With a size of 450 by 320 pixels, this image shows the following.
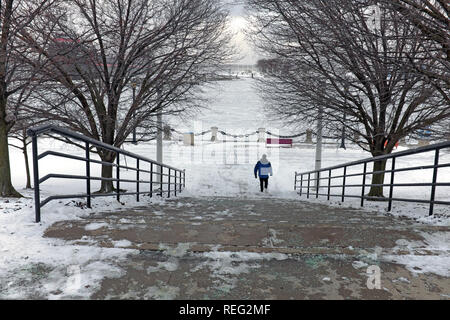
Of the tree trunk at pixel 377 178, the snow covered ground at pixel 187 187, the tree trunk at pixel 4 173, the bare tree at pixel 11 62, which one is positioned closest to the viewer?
the snow covered ground at pixel 187 187

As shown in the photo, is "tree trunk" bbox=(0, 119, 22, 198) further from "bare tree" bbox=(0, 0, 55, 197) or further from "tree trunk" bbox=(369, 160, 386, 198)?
"tree trunk" bbox=(369, 160, 386, 198)

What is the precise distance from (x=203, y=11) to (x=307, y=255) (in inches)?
330

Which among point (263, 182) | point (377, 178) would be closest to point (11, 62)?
point (263, 182)

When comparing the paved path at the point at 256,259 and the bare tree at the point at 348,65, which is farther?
the bare tree at the point at 348,65

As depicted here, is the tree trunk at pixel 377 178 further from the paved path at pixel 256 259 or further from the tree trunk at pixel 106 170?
the tree trunk at pixel 106 170

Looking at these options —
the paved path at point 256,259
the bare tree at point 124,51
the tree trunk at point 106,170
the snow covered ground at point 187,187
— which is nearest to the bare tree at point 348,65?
the bare tree at point 124,51

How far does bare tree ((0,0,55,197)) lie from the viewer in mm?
6605

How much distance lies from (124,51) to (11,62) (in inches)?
119

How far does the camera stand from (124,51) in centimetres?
844

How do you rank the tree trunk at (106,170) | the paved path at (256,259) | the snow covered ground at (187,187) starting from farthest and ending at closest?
1. the tree trunk at (106,170)
2. the snow covered ground at (187,187)
3. the paved path at (256,259)

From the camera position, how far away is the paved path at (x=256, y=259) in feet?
7.26

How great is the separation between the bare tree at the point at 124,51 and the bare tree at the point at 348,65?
1771mm

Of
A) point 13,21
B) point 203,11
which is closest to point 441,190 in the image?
point 203,11
